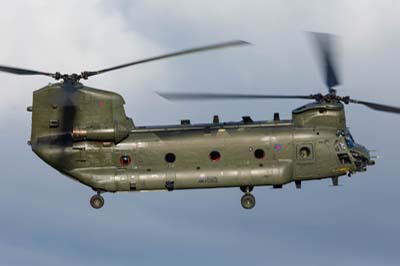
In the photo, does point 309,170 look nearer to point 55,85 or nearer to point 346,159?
point 346,159

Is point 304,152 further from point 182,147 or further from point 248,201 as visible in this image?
point 182,147

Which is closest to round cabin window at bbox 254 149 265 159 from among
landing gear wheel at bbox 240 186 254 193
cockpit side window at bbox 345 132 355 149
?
landing gear wheel at bbox 240 186 254 193

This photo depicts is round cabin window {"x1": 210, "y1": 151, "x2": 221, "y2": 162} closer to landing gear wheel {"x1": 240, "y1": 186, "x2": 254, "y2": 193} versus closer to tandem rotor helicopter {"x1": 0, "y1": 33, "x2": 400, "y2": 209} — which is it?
tandem rotor helicopter {"x1": 0, "y1": 33, "x2": 400, "y2": 209}

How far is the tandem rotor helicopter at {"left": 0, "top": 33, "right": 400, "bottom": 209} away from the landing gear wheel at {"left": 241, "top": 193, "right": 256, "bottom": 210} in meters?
0.04

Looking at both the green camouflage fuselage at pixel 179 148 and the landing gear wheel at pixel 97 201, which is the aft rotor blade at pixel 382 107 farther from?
the landing gear wheel at pixel 97 201

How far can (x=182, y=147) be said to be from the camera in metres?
36.9

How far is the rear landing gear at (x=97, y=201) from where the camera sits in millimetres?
37000

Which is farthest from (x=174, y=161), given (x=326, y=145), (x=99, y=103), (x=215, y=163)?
(x=326, y=145)

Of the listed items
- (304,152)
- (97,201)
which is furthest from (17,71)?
(304,152)

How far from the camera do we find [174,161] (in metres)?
36.8

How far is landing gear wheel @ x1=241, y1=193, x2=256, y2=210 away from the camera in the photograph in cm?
3669

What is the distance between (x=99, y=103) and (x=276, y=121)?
8047 mm

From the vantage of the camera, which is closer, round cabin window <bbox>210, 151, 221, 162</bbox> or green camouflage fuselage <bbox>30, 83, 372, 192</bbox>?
green camouflage fuselage <bbox>30, 83, 372, 192</bbox>

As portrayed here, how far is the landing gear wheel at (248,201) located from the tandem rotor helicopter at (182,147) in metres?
0.04
